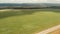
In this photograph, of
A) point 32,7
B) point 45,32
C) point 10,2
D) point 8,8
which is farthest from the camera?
point 32,7

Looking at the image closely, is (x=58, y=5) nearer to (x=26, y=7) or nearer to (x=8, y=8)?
(x=26, y=7)

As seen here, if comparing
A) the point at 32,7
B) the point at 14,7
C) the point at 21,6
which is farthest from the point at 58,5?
the point at 14,7

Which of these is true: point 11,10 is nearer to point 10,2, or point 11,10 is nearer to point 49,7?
point 10,2

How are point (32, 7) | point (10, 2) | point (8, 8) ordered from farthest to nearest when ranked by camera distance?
point (32, 7) → point (8, 8) → point (10, 2)

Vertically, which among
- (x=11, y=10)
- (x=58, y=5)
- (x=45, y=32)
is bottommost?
(x=45, y=32)

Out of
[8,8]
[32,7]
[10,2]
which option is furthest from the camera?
[32,7]

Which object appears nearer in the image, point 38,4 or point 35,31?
point 35,31

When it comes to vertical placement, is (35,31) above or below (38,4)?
below

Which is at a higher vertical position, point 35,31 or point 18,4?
point 18,4

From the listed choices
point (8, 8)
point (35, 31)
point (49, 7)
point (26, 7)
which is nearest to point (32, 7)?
point (26, 7)
